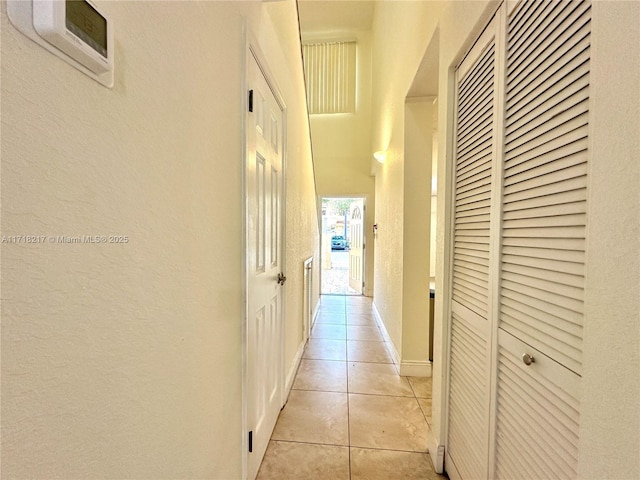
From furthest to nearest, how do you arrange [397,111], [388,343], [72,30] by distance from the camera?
[388,343] → [397,111] → [72,30]

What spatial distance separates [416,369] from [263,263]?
1.71m

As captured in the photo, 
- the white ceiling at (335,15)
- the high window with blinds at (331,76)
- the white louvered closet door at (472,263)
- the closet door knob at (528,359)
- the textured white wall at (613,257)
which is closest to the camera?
the textured white wall at (613,257)

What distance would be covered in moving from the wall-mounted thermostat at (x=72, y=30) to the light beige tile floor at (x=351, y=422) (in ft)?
5.66

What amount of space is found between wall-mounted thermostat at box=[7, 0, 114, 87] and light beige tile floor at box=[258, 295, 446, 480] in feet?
5.66

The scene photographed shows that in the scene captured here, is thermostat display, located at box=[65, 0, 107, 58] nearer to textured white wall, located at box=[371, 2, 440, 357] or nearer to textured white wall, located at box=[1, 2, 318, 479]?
textured white wall, located at box=[1, 2, 318, 479]

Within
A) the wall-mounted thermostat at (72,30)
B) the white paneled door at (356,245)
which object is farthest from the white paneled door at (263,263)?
the white paneled door at (356,245)

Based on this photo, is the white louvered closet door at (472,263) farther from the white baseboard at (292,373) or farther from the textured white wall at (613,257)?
the white baseboard at (292,373)

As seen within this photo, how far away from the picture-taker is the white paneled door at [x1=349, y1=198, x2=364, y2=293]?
5445mm

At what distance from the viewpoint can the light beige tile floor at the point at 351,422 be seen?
1450 millimetres

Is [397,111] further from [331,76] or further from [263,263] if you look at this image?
[331,76]

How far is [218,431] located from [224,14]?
1.45 m

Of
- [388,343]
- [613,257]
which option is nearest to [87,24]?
[613,257]

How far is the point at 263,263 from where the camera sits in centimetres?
148

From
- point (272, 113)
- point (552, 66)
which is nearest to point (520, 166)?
point (552, 66)
